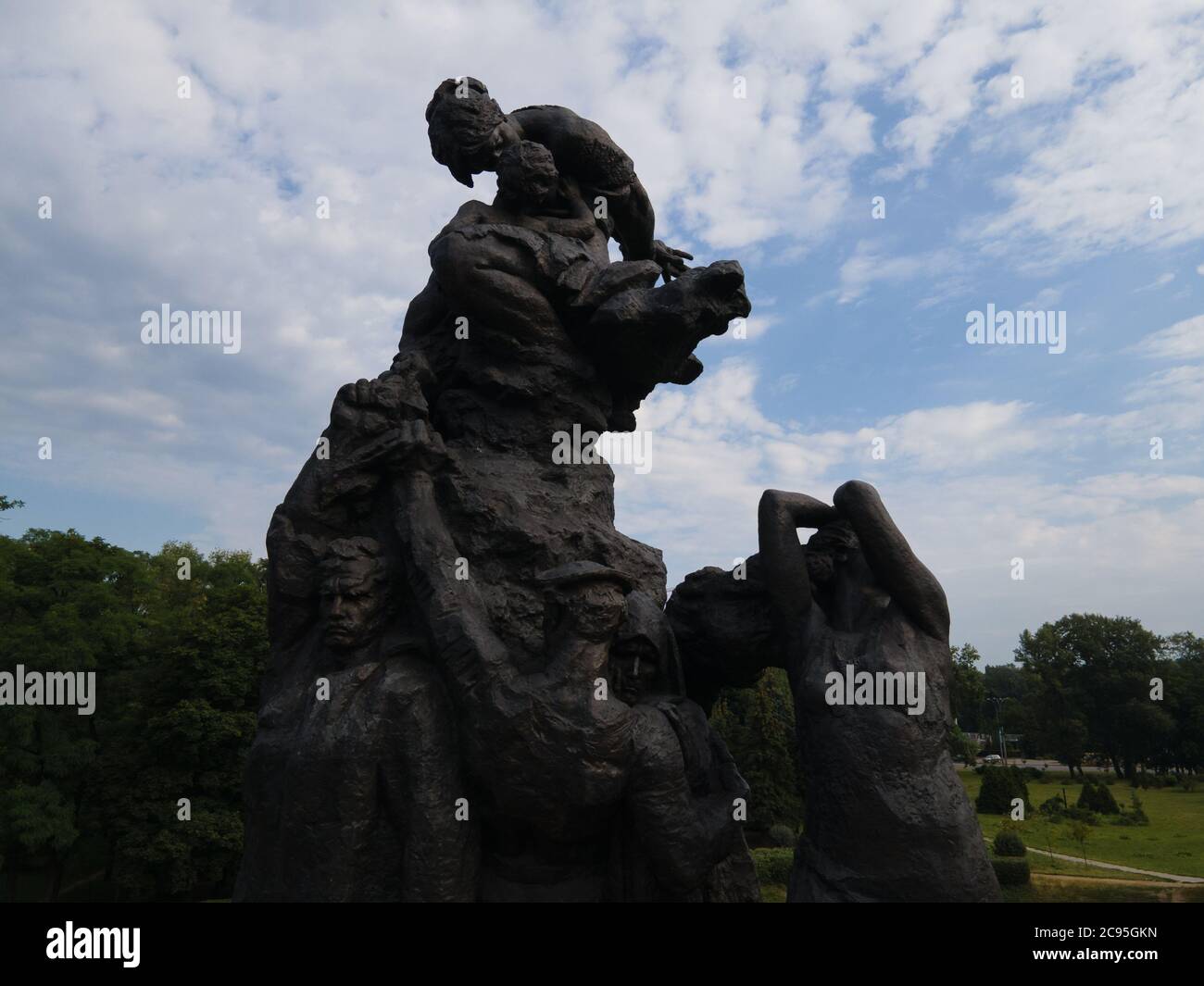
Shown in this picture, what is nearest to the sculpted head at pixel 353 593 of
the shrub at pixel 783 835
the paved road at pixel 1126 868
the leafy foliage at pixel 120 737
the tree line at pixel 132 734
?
the tree line at pixel 132 734

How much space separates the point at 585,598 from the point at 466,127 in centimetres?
345

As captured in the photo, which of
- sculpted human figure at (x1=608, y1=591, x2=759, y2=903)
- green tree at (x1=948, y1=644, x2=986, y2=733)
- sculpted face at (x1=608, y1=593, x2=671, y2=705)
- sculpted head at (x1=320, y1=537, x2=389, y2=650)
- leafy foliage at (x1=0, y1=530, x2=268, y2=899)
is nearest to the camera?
sculpted human figure at (x1=608, y1=591, x2=759, y2=903)

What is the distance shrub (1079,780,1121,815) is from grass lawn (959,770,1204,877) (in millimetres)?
867

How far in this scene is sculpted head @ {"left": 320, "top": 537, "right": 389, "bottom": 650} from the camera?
4.45m

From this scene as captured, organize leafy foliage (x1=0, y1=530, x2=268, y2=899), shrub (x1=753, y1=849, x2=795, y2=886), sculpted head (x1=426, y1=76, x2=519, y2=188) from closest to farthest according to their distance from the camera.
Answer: sculpted head (x1=426, y1=76, x2=519, y2=188)
leafy foliage (x1=0, y1=530, x2=268, y2=899)
shrub (x1=753, y1=849, x2=795, y2=886)

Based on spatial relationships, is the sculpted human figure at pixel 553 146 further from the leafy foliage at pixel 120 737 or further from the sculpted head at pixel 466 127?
the leafy foliage at pixel 120 737

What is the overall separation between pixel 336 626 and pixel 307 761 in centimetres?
69

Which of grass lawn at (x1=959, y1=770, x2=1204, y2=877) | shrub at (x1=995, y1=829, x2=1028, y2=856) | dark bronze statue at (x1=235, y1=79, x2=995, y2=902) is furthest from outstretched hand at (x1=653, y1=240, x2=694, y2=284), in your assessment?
shrub at (x1=995, y1=829, x2=1028, y2=856)

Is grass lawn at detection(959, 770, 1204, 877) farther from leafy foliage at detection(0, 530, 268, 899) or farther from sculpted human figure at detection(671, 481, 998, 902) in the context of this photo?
sculpted human figure at detection(671, 481, 998, 902)

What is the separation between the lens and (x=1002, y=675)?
2911 inches

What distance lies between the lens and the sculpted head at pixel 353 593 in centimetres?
445

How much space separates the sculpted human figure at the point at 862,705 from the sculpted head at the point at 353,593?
198cm

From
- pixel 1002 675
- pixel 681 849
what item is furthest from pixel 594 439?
pixel 1002 675
